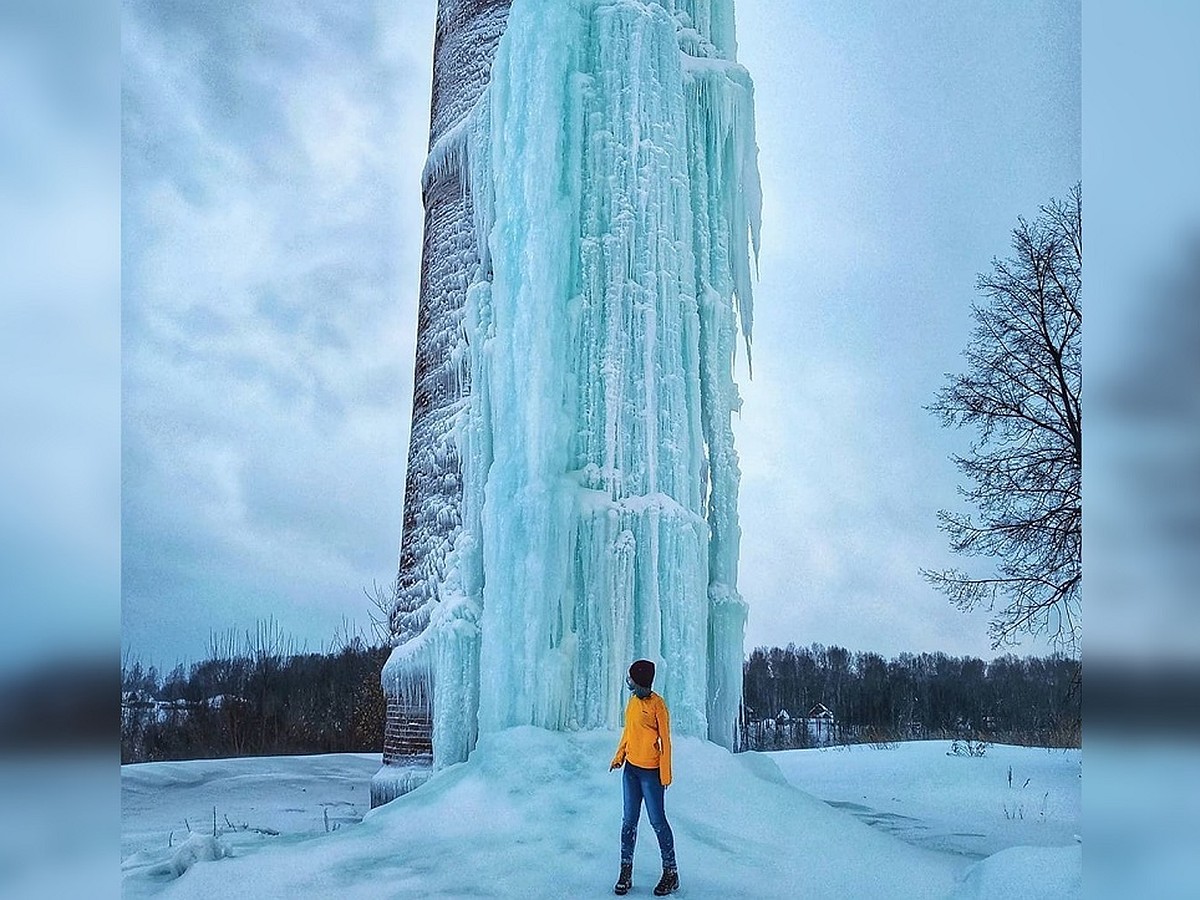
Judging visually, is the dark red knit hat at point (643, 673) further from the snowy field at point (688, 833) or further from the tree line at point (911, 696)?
the tree line at point (911, 696)

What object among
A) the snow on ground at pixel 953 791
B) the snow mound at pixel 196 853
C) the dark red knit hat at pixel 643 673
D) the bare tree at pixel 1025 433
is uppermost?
the bare tree at pixel 1025 433

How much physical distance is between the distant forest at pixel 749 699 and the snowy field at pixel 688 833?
10 cm

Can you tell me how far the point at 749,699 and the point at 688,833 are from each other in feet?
1.98

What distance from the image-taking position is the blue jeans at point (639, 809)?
13.5 ft

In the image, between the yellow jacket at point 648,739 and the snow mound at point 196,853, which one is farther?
the snow mound at point 196,853

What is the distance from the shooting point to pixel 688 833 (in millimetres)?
4414

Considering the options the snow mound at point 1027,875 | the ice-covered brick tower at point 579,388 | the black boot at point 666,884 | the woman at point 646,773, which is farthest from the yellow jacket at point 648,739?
the snow mound at point 1027,875

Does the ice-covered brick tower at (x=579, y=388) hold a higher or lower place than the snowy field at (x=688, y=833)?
higher

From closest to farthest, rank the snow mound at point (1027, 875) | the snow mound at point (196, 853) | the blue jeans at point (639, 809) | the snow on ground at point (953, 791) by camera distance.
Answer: the blue jeans at point (639, 809) < the snow mound at point (1027, 875) < the snow on ground at point (953, 791) < the snow mound at point (196, 853)

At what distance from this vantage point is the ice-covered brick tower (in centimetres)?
469

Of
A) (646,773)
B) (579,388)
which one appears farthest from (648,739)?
(579,388)

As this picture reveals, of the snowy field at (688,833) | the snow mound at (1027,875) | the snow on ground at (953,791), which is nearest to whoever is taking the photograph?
the snow mound at (1027,875)

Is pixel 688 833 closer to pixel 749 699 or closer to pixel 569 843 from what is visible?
pixel 569 843
